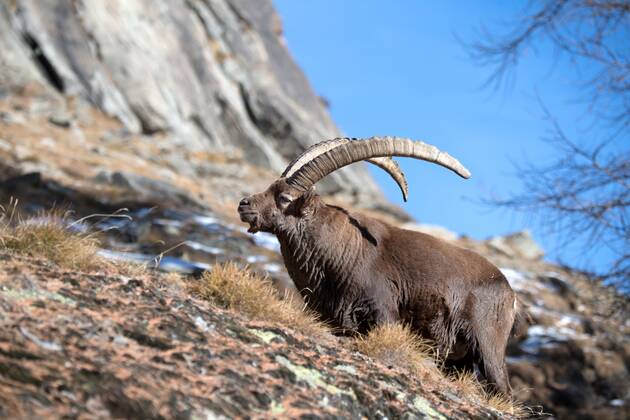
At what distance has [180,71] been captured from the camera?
3447 centimetres

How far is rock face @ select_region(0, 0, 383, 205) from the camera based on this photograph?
94.1 feet

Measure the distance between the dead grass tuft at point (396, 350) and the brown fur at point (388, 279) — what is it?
Answer: 55 cm

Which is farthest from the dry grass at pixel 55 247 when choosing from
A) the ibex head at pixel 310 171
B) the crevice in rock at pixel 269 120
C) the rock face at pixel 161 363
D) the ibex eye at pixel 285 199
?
the crevice in rock at pixel 269 120

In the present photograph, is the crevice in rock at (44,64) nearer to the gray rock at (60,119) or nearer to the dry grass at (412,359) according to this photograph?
the gray rock at (60,119)

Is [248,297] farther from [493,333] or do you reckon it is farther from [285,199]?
[493,333]

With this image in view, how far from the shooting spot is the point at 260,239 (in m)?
18.7

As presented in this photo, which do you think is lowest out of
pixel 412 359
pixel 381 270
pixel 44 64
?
pixel 412 359

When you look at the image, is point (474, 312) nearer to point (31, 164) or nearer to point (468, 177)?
point (468, 177)

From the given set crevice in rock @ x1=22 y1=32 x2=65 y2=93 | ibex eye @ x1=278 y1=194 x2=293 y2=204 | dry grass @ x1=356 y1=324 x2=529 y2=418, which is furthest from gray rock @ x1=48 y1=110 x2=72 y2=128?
dry grass @ x1=356 y1=324 x2=529 y2=418

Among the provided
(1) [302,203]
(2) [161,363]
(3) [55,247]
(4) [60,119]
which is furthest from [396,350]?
(4) [60,119]

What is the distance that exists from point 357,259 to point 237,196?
17.4 m

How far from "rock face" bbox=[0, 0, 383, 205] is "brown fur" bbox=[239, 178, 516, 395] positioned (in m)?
20.5

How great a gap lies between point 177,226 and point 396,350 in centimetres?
1147

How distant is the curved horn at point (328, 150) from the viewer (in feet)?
27.6
